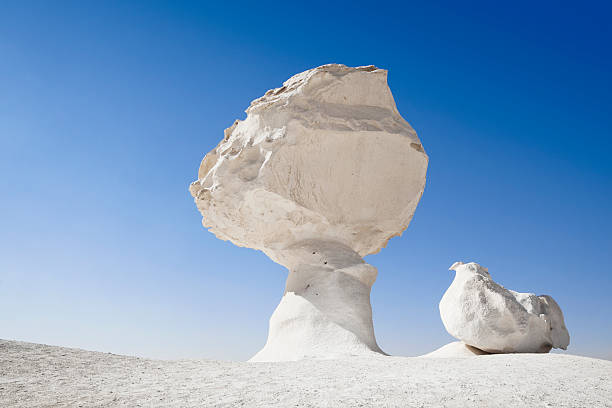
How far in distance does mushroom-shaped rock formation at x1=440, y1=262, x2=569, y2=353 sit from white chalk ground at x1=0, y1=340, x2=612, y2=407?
132cm

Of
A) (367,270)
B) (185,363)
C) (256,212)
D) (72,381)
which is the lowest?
(72,381)

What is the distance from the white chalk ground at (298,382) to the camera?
4.29 m

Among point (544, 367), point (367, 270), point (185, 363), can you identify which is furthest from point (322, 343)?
point (544, 367)

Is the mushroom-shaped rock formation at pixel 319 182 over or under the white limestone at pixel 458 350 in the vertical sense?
over

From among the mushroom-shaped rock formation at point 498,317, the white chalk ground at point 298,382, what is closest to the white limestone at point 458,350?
the mushroom-shaped rock formation at point 498,317

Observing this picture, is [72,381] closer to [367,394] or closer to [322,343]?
[367,394]

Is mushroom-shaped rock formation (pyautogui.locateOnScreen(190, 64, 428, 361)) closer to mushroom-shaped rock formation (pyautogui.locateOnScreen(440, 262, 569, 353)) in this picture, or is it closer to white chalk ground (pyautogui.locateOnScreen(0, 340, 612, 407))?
mushroom-shaped rock formation (pyautogui.locateOnScreen(440, 262, 569, 353))

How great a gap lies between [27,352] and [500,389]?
5835 mm

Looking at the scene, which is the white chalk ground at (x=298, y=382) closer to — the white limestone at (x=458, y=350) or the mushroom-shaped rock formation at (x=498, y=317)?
the mushroom-shaped rock formation at (x=498, y=317)

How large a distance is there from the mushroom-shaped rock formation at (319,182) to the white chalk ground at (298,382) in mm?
3029

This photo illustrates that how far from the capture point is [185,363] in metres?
6.27

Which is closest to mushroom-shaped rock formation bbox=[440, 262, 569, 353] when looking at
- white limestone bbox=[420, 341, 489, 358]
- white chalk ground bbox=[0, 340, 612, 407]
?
white limestone bbox=[420, 341, 489, 358]

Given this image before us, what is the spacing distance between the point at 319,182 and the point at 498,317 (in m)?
4.30

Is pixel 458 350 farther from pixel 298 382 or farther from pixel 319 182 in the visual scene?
pixel 298 382
